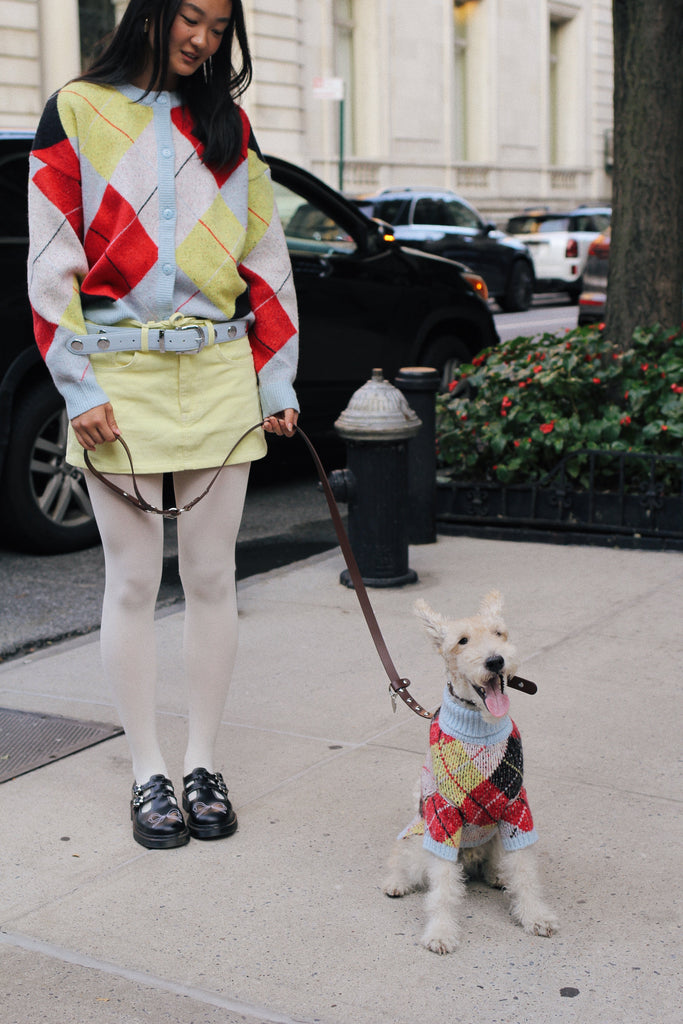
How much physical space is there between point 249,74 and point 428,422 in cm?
320

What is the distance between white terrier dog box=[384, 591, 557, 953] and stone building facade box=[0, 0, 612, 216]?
19.1 meters

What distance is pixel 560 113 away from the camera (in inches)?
1395

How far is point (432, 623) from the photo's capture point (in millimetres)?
2840

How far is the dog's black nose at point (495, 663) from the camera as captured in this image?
2666 millimetres

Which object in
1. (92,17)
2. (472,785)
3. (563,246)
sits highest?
(92,17)

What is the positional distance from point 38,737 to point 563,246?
20331 mm

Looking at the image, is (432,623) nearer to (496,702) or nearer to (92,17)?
(496,702)

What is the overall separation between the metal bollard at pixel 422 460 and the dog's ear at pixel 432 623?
11.3 ft

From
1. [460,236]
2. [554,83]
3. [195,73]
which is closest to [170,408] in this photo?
[195,73]

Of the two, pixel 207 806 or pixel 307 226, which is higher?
pixel 307 226

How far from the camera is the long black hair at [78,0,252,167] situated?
120 inches

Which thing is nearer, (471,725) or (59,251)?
(471,725)

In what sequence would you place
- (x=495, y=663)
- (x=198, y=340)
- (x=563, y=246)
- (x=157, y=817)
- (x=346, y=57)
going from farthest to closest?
(x=346, y=57)
(x=563, y=246)
(x=157, y=817)
(x=198, y=340)
(x=495, y=663)

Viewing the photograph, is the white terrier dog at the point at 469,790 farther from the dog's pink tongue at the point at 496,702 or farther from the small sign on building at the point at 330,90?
the small sign on building at the point at 330,90
